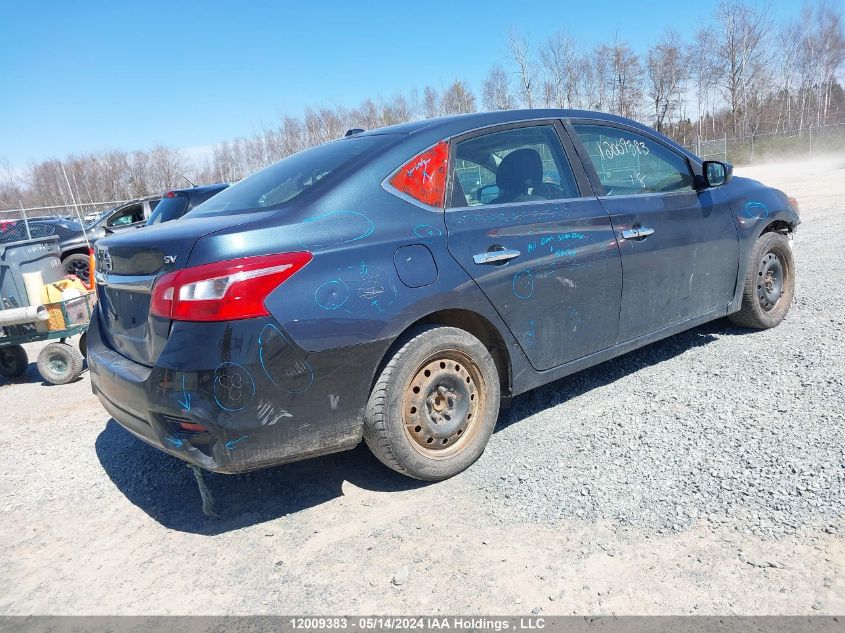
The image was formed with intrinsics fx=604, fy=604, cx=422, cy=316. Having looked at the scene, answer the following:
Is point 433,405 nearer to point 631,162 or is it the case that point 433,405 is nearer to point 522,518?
point 522,518

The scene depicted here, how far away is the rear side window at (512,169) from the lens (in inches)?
127

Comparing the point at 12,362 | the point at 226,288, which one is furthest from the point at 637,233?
the point at 12,362

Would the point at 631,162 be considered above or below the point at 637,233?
above

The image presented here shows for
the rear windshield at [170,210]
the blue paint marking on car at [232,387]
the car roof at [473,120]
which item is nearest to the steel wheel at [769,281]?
the car roof at [473,120]

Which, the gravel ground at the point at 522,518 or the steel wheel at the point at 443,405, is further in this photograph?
the steel wheel at the point at 443,405

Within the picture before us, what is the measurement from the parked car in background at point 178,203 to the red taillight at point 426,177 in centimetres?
677

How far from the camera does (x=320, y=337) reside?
8.49 ft

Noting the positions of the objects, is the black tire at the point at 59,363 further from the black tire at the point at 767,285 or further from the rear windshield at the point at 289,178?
the black tire at the point at 767,285

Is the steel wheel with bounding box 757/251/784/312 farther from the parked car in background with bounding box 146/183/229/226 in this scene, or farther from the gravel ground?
the parked car in background with bounding box 146/183/229/226

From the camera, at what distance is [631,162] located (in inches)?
161

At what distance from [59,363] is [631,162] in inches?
230

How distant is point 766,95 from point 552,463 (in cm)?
6086

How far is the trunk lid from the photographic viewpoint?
2602mm

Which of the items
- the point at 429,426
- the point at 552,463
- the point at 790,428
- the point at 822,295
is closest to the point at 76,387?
the point at 429,426
